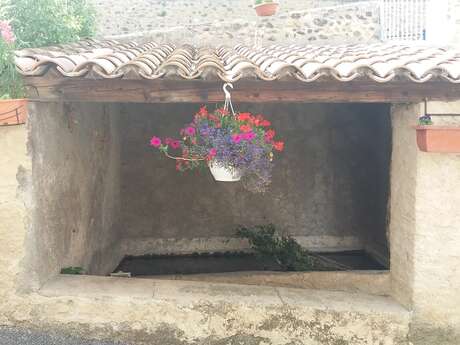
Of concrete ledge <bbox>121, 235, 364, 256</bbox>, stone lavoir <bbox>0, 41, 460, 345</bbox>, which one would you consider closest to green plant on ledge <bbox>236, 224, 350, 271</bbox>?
concrete ledge <bbox>121, 235, 364, 256</bbox>

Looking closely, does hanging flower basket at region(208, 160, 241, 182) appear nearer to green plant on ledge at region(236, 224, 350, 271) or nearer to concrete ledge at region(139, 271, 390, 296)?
concrete ledge at region(139, 271, 390, 296)

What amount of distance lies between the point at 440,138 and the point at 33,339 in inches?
139

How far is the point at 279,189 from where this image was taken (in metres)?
7.38

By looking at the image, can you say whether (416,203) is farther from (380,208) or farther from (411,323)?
(380,208)

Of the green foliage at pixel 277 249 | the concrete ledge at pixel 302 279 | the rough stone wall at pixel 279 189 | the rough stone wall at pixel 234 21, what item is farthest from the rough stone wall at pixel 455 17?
the concrete ledge at pixel 302 279

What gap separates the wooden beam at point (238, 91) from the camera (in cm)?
331

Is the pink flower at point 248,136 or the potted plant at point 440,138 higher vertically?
the pink flower at point 248,136

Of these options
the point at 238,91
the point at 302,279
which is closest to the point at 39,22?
the point at 238,91

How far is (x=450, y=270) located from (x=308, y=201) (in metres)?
3.88

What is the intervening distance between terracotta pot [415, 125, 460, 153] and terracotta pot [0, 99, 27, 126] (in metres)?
3.05

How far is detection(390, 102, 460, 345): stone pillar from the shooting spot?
356 cm

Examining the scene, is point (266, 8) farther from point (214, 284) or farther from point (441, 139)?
point (214, 284)

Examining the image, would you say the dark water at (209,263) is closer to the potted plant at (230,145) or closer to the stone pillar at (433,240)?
the stone pillar at (433,240)

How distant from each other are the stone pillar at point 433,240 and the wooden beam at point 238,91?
20 cm
